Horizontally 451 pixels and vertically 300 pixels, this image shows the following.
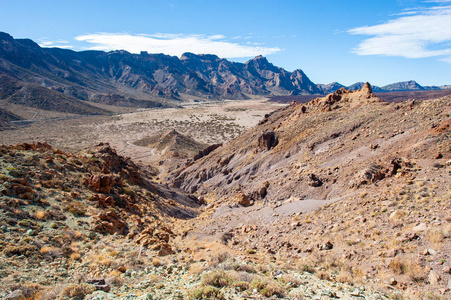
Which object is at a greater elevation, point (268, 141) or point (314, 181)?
point (268, 141)

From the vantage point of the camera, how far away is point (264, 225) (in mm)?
14602

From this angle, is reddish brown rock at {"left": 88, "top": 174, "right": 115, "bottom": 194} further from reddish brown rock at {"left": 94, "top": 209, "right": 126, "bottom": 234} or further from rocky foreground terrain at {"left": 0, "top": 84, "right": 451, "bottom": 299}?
reddish brown rock at {"left": 94, "top": 209, "right": 126, "bottom": 234}

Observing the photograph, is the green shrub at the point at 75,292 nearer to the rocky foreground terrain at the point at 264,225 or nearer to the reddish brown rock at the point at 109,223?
the rocky foreground terrain at the point at 264,225

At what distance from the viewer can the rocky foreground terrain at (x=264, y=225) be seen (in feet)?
25.9

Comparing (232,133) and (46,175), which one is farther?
(232,133)

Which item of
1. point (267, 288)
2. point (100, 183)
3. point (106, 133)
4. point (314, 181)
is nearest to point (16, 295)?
point (267, 288)

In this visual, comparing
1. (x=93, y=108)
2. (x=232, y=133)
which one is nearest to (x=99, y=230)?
(x=232, y=133)

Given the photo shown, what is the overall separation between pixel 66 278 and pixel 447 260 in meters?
10.8

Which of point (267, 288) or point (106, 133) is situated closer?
point (267, 288)

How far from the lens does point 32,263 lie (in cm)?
902

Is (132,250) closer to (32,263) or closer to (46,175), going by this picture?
(32,263)

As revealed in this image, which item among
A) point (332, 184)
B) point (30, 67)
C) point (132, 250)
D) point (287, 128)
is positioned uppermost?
point (30, 67)

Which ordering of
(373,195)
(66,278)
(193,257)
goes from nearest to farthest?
(66,278) → (193,257) → (373,195)

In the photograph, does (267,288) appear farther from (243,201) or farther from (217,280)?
(243,201)
